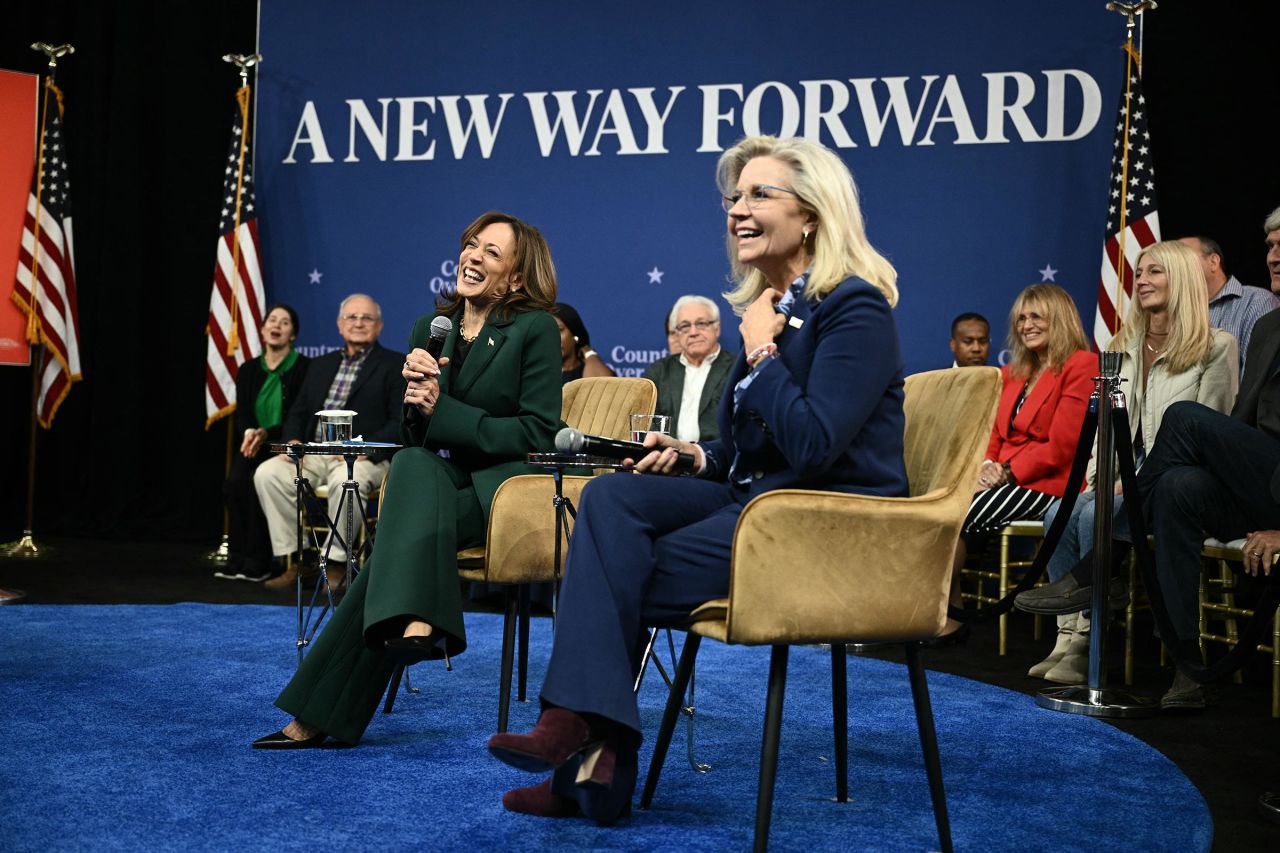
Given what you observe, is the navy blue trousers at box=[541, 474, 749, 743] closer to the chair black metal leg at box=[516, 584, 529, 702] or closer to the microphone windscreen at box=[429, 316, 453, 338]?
the microphone windscreen at box=[429, 316, 453, 338]

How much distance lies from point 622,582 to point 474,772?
758 millimetres

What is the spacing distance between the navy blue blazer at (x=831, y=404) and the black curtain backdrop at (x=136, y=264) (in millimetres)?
6071

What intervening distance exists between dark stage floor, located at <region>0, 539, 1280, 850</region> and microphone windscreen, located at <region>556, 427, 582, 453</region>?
1058 millimetres

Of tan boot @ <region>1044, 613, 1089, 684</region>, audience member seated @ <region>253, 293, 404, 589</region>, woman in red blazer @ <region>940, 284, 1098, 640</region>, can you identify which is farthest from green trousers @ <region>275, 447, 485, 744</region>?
audience member seated @ <region>253, 293, 404, 589</region>

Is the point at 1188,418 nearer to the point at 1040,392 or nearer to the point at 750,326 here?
the point at 1040,392

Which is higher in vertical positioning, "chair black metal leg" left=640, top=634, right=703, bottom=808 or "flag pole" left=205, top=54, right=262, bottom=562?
"flag pole" left=205, top=54, right=262, bottom=562

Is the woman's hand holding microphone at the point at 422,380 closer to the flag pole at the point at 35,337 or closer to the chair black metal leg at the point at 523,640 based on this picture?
the chair black metal leg at the point at 523,640

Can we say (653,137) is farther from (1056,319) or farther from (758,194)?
(758,194)

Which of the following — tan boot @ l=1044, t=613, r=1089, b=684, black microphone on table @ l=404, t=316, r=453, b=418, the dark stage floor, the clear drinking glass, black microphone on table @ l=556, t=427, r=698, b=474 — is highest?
black microphone on table @ l=404, t=316, r=453, b=418

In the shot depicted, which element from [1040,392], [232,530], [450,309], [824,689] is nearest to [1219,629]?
[1040,392]

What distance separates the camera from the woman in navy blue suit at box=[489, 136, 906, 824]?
1.93 m

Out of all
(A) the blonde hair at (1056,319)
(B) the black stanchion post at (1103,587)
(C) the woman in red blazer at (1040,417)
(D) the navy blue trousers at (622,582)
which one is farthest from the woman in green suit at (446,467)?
(A) the blonde hair at (1056,319)

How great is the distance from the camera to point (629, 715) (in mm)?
1911

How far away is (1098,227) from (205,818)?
497cm
